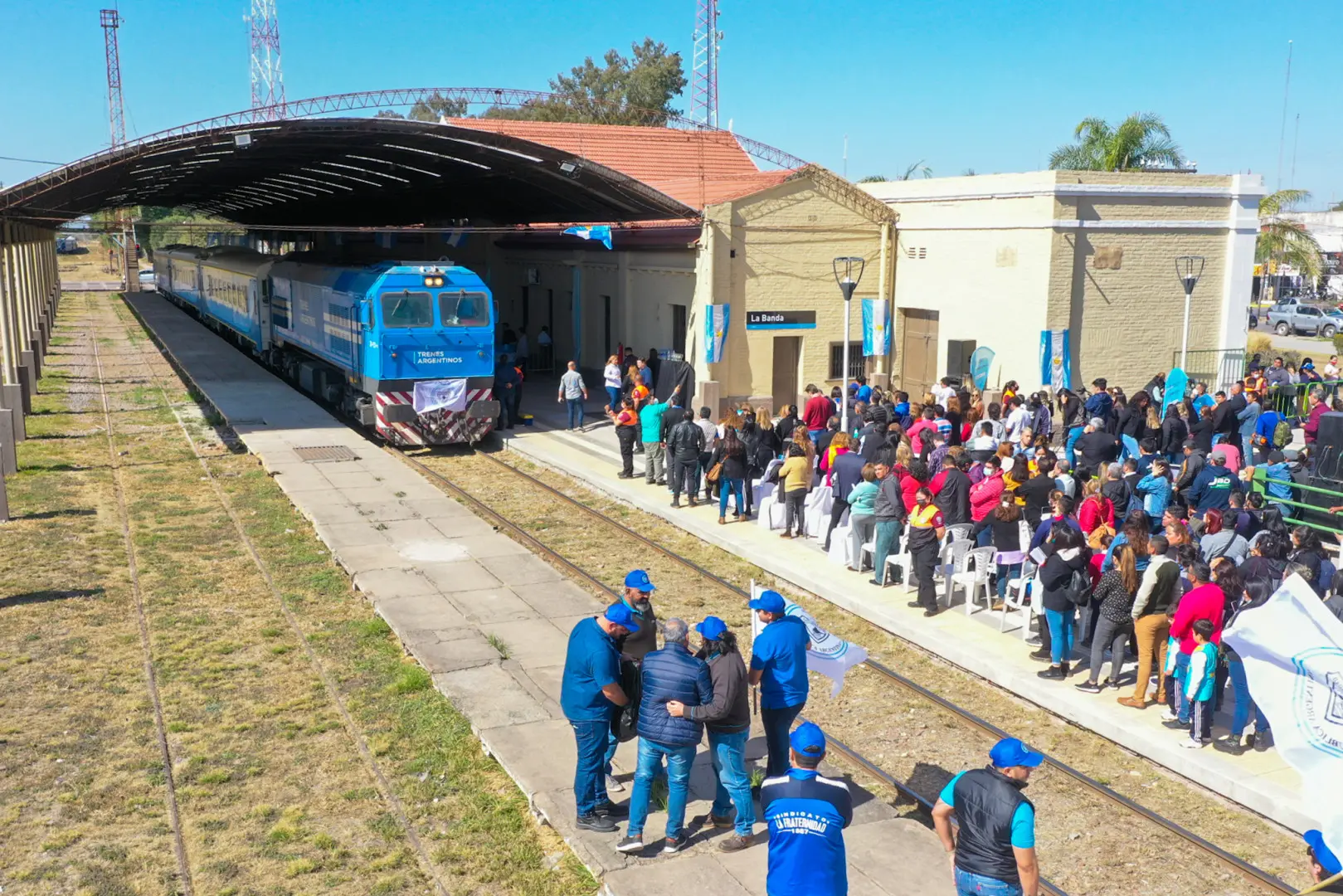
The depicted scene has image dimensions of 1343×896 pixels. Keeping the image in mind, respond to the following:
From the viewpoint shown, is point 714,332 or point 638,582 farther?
point 714,332

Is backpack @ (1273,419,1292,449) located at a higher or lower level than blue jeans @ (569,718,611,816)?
higher

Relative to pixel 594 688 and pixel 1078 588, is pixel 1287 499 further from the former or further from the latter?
pixel 594 688

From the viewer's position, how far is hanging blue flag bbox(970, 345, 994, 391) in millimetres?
21312

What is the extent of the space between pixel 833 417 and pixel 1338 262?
5599 centimetres

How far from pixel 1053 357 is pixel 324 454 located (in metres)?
12.8

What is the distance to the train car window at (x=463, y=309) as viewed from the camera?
2088 centimetres

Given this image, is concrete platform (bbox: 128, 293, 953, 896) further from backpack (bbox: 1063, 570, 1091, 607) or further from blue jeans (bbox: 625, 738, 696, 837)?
backpack (bbox: 1063, 570, 1091, 607)

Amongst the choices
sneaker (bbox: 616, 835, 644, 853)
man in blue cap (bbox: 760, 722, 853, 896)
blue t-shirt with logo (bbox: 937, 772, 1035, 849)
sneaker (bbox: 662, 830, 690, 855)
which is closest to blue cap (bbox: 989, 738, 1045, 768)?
blue t-shirt with logo (bbox: 937, 772, 1035, 849)

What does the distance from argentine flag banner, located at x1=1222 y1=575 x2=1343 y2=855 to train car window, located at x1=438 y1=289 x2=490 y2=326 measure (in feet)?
54.0

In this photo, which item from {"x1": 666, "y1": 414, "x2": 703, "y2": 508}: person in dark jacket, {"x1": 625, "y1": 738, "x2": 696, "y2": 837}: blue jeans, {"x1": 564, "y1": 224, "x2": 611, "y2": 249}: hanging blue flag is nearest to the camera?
{"x1": 625, "y1": 738, "x2": 696, "y2": 837}: blue jeans

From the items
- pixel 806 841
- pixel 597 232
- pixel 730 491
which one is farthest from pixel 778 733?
pixel 597 232

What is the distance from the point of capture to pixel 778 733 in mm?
7523

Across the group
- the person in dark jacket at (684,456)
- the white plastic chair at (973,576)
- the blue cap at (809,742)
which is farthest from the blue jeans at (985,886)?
the person in dark jacket at (684,456)

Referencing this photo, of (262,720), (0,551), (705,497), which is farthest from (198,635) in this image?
(705,497)
